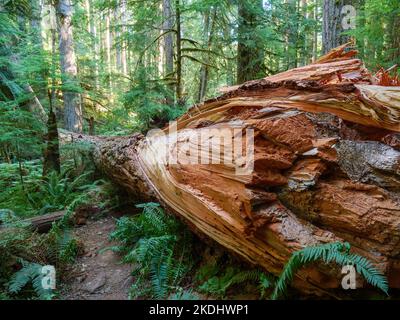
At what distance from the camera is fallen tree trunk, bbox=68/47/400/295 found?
2.84 meters

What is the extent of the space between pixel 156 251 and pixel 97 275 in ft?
3.56

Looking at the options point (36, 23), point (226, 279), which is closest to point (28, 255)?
point (226, 279)

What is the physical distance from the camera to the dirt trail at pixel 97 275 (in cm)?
419

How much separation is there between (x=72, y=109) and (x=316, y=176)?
10595 mm

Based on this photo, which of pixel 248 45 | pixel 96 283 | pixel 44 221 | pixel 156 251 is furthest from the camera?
A: pixel 248 45

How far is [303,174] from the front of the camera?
3160 mm

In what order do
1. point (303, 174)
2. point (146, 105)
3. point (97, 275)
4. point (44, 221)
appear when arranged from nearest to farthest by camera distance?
point (303, 174) < point (97, 275) < point (44, 221) < point (146, 105)

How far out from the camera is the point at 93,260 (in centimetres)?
503

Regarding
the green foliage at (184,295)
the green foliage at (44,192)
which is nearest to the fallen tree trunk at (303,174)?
the green foliage at (184,295)

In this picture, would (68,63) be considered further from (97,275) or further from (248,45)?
(97,275)

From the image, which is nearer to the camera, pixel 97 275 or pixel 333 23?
pixel 97 275

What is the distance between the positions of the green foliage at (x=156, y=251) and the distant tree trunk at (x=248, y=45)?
19.3 ft

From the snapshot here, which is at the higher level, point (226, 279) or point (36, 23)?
point (36, 23)
